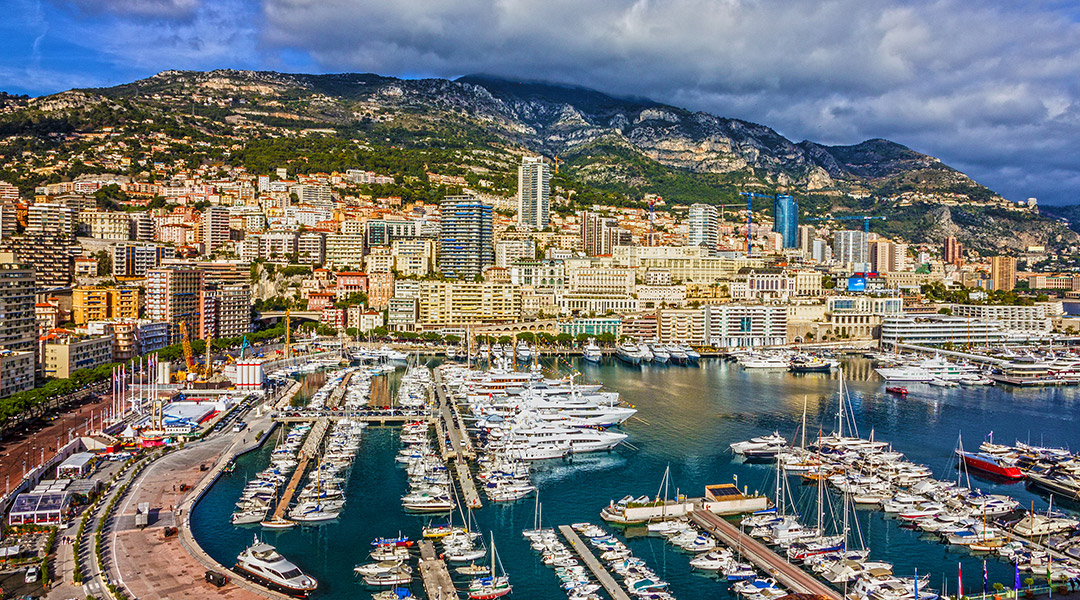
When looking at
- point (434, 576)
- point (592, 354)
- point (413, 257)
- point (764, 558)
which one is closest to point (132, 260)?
point (413, 257)

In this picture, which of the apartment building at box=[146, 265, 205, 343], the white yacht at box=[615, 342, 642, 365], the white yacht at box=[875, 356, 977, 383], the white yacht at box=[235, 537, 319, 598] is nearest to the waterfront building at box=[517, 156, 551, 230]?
the white yacht at box=[615, 342, 642, 365]

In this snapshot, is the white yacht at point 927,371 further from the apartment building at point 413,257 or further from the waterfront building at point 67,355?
the waterfront building at point 67,355

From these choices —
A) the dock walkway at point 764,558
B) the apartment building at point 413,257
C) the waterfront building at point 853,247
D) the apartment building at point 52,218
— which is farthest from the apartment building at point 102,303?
the waterfront building at point 853,247

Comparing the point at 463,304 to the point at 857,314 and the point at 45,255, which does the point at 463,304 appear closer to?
the point at 45,255

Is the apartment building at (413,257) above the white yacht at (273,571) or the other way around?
above

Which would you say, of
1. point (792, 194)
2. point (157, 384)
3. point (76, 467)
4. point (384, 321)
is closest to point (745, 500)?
point (76, 467)
